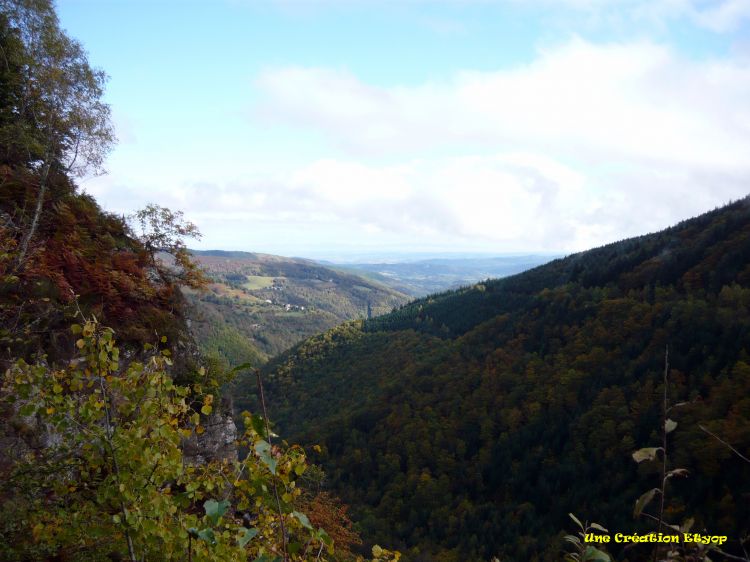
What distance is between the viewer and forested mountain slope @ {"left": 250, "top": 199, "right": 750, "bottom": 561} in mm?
56969

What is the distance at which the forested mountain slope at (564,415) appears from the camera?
57.0m

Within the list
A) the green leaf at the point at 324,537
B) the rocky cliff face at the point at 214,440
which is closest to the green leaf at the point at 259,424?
the green leaf at the point at 324,537

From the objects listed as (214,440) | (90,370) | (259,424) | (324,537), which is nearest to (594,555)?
(324,537)

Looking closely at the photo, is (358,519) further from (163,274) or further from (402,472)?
(163,274)

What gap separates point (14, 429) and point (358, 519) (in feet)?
240

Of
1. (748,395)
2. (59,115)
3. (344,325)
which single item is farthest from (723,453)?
(344,325)

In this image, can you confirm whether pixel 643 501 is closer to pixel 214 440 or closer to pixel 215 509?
pixel 215 509

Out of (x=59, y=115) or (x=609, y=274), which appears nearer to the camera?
(x=59, y=115)

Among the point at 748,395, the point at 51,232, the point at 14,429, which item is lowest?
the point at 748,395

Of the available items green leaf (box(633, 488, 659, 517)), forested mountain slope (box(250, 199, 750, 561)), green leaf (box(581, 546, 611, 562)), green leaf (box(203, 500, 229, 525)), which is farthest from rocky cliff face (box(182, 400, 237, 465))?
green leaf (box(633, 488, 659, 517))

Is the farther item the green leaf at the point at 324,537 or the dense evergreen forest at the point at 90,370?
the dense evergreen forest at the point at 90,370

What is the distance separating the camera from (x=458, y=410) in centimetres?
9319

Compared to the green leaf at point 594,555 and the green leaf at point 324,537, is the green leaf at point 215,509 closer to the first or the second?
the green leaf at point 324,537

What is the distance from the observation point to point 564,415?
7788 cm
